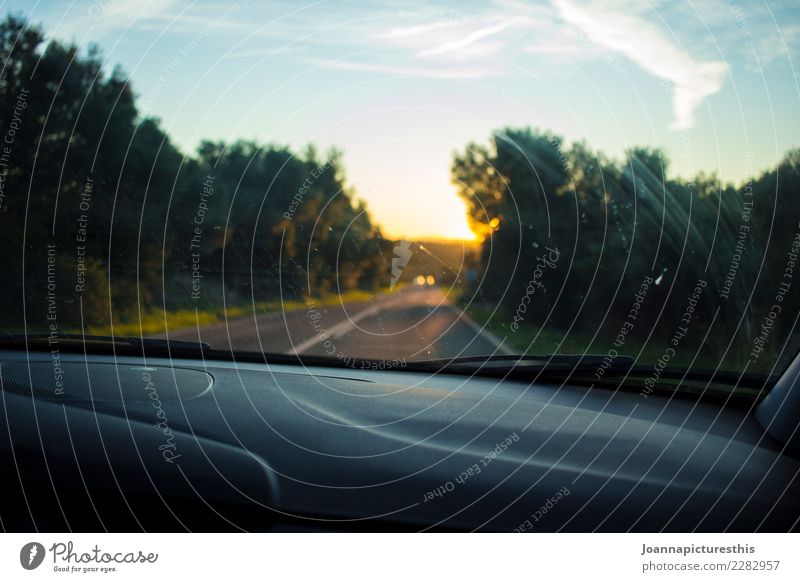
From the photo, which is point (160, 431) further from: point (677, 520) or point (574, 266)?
point (574, 266)

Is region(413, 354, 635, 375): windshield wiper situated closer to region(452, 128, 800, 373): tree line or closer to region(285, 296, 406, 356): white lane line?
region(452, 128, 800, 373): tree line

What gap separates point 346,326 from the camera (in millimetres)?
4699

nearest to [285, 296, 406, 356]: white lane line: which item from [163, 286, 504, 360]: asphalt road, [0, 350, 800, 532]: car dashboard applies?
[163, 286, 504, 360]: asphalt road

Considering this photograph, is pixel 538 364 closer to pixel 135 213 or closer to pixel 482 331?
pixel 482 331

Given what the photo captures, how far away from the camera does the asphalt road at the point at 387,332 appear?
4.45 m

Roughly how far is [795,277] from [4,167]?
5.90m

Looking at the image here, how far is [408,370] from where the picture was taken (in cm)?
418

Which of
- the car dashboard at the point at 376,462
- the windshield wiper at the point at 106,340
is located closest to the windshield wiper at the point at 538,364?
the car dashboard at the point at 376,462

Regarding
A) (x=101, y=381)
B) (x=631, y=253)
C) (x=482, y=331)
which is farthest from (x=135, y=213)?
(x=631, y=253)

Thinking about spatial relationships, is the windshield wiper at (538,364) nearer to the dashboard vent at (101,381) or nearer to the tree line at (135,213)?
the tree line at (135,213)

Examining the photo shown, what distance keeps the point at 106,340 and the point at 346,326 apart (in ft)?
5.06

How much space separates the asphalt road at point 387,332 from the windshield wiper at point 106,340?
0.64 feet
